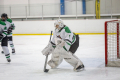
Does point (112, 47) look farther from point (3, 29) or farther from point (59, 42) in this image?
point (3, 29)

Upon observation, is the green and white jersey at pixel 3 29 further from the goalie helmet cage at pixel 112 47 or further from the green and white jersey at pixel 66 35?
the goalie helmet cage at pixel 112 47

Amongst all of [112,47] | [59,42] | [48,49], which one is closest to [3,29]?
[48,49]

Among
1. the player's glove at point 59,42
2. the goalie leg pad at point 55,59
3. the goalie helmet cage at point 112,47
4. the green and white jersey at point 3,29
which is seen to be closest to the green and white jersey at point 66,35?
the player's glove at point 59,42

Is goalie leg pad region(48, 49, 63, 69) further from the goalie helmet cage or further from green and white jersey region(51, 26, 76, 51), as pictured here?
the goalie helmet cage

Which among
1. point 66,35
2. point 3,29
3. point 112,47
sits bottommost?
point 112,47

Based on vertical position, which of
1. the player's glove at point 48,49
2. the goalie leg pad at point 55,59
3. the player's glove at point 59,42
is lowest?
the goalie leg pad at point 55,59

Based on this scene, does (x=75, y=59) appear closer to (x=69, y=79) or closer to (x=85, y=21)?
(x=69, y=79)

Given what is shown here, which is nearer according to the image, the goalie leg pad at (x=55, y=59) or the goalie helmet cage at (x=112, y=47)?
the goalie leg pad at (x=55, y=59)

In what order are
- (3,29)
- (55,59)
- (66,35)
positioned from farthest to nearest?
1. (3,29)
2. (55,59)
3. (66,35)

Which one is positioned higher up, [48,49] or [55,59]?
[48,49]

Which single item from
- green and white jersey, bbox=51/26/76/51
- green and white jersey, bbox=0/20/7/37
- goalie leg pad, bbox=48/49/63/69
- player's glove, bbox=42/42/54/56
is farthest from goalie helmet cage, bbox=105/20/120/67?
green and white jersey, bbox=0/20/7/37

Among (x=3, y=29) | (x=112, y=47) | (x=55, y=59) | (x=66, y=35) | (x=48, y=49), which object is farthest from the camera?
(x=112, y=47)

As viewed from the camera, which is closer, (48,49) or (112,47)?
(48,49)

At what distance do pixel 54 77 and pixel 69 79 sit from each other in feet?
0.80
